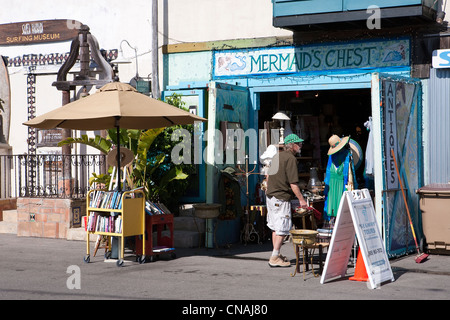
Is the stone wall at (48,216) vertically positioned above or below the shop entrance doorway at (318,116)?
below

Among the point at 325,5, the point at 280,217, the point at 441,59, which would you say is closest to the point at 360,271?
the point at 280,217

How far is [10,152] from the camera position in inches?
653

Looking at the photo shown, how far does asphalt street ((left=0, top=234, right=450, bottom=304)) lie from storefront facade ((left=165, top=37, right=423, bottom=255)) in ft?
4.08

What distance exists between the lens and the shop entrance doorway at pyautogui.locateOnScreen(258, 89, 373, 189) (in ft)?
49.9

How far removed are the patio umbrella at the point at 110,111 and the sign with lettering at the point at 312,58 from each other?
3288 millimetres

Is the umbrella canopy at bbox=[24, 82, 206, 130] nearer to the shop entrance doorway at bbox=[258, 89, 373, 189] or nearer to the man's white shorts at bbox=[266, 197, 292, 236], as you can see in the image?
the man's white shorts at bbox=[266, 197, 292, 236]

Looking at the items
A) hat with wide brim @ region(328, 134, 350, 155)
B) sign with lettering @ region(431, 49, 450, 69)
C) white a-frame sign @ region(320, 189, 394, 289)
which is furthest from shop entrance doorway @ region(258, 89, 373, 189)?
white a-frame sign @ region(320, 189, 394, 289)

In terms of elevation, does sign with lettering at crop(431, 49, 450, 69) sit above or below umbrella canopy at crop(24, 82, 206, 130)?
above

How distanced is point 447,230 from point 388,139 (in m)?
1.83

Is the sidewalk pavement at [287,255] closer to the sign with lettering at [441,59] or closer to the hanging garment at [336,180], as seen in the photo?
the hanging garment at [336,180]

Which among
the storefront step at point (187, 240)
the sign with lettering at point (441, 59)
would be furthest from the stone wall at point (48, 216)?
the sign with lettering at point (441, 59)

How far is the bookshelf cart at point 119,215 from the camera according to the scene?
10.6 m

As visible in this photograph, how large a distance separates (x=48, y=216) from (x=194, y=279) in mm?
5520

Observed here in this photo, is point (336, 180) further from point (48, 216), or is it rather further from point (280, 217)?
point (48, 216)
